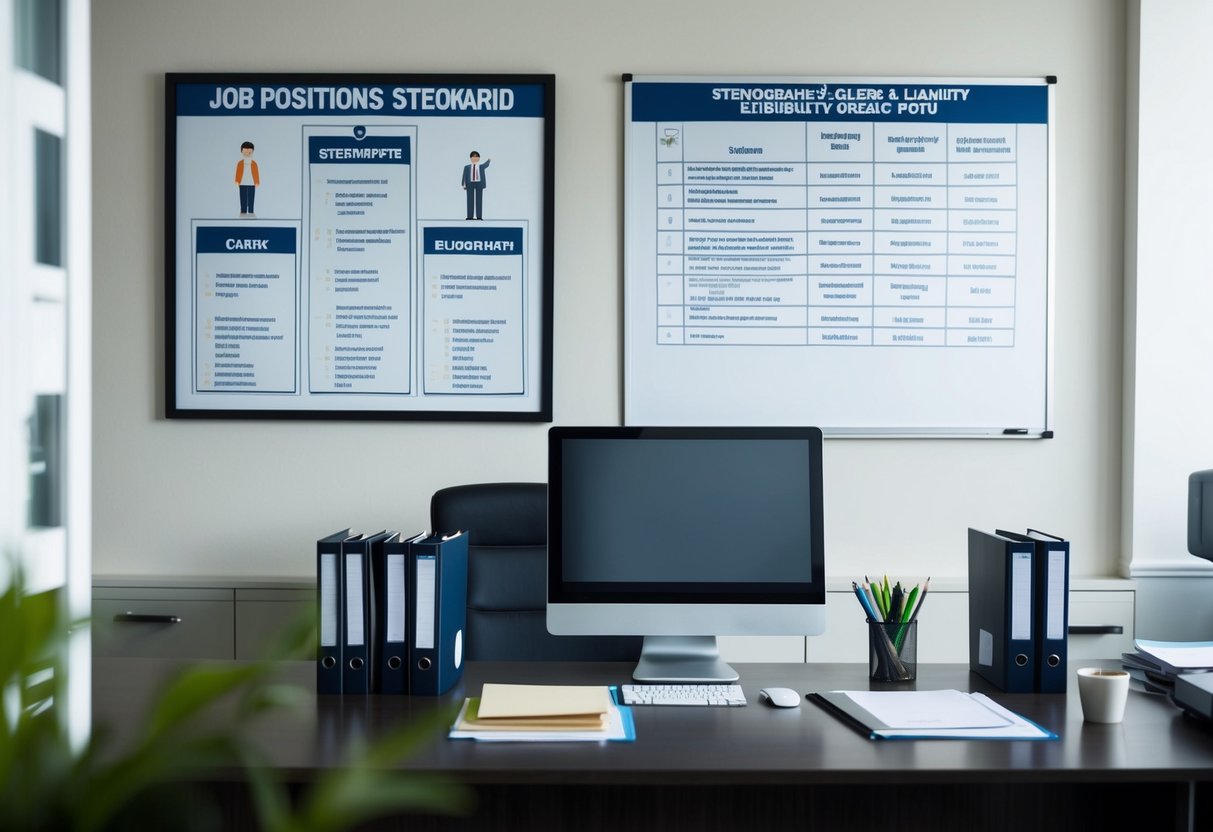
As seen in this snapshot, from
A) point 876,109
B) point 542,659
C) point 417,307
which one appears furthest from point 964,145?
point 542,659

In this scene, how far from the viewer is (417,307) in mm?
2941

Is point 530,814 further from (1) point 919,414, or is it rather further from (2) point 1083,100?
(2) point 1083,100

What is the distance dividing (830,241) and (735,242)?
0.28m

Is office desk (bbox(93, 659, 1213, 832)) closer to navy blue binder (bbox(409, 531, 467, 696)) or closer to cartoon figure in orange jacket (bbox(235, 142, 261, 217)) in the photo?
navy blue binder (bbox(409, 531, 467, 696))

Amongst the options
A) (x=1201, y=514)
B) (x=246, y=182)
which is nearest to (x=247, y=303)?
(x=246, y=182)

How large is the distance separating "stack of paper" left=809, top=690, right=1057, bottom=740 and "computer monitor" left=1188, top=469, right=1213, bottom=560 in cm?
136

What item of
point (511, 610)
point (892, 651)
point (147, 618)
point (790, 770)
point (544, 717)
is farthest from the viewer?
point (147, 618)

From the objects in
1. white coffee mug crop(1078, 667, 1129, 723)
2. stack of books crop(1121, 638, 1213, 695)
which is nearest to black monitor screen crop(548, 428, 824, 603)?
white coffee mug crop(1078, 667, 1129, 723)

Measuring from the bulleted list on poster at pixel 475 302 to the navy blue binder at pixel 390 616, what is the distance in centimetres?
124

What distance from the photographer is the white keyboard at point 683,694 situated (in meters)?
1.70

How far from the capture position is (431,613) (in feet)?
5.70

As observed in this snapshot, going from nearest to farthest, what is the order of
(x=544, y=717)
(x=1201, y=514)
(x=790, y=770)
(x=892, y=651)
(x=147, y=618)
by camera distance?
(x=790, y=770) → (x=544, y=717) → (x=892, y=651) → (x=1201, y=514) → (x=147, y=618)

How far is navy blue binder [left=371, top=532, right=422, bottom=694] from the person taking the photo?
5.71 feet

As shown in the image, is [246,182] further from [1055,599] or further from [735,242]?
[1055,599]
